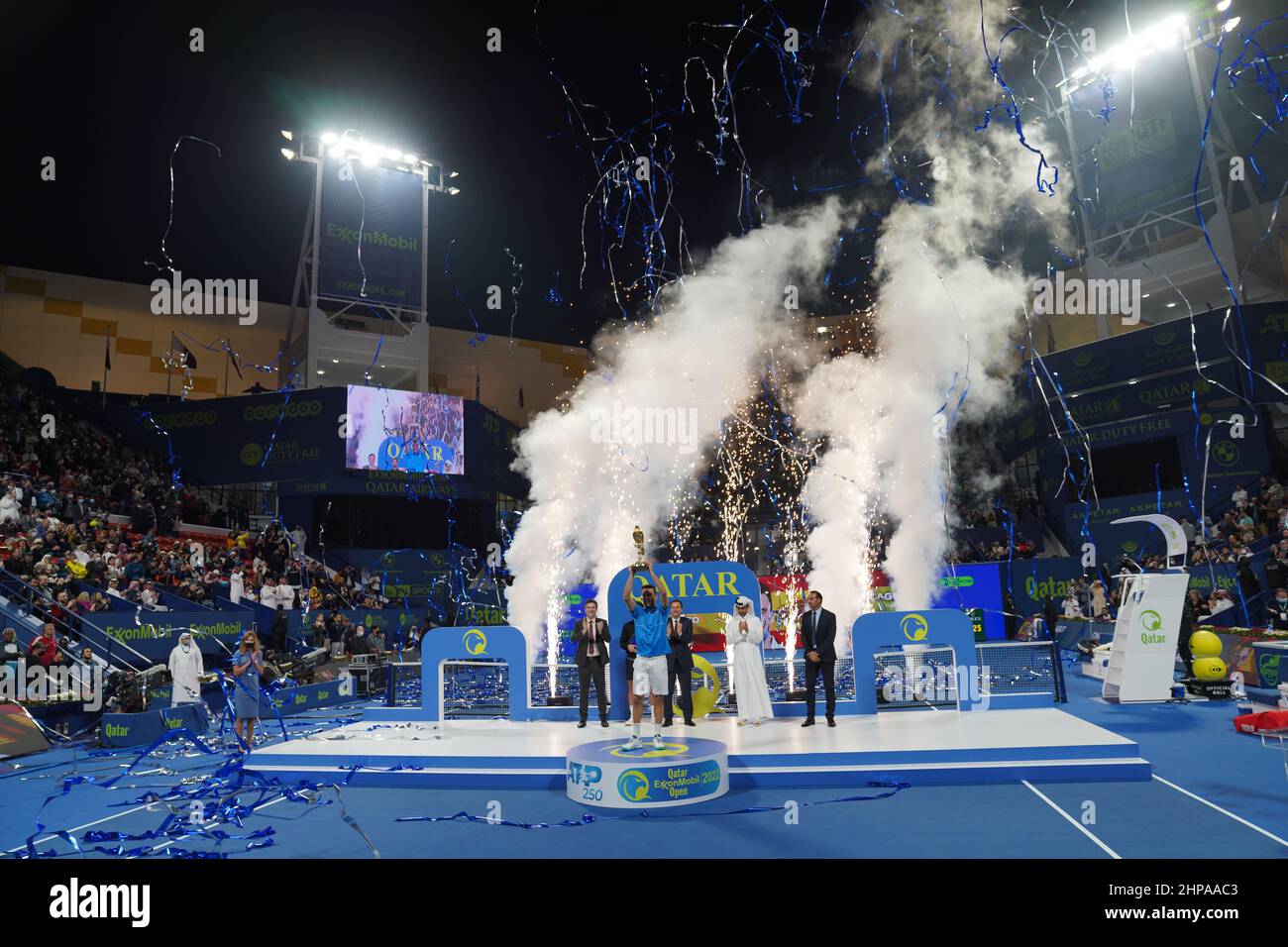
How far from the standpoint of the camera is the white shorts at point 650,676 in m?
9.70

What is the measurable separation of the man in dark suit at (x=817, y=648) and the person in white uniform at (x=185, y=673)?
1005 cm

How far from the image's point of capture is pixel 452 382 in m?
42.1

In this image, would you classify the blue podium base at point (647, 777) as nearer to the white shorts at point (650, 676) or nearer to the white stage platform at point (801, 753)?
the white stage platform at point (801, 753)

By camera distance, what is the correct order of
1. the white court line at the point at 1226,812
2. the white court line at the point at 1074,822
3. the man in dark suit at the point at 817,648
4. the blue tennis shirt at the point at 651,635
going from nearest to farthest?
the white court line at the point at 1074,822, the white court line at the point at 1226,812, the blue tennis shirt at the point at 651,635, the man in dark suit at the point at 817,648

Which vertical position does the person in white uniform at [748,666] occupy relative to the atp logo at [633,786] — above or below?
above

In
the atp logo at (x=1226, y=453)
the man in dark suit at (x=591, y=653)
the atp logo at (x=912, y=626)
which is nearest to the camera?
the man in dark suit at (x=591, y=653)

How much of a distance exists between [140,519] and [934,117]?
2549cm

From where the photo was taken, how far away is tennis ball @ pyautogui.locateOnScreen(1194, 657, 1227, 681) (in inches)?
530

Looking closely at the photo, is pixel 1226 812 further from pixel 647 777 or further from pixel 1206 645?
pixel 1206 645

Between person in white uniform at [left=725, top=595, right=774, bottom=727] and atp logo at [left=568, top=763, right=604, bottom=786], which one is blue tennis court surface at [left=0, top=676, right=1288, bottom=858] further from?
person in white uniform at [left=725, top=595, right=774, bottom=727]

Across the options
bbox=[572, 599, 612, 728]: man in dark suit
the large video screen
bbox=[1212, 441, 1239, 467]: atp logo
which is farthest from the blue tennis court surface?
the large video screen

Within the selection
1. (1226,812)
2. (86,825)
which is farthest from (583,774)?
(1226,812)

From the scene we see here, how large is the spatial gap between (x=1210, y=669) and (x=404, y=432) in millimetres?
27028

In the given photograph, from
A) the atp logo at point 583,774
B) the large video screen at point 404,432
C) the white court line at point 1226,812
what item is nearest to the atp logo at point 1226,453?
the white court line at point 1226,812
